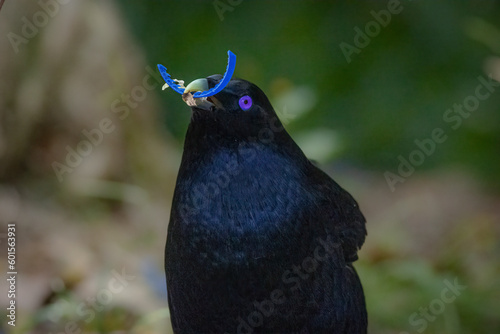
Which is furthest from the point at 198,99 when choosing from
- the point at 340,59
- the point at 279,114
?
the point at 340,59

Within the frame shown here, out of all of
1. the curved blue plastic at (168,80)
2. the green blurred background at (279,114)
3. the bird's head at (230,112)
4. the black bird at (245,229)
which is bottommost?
the black bird at (245,229)

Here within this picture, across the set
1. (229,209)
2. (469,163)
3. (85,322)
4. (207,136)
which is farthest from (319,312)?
(469,163)

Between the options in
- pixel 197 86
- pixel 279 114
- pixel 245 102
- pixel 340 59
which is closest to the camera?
pixel 197 86

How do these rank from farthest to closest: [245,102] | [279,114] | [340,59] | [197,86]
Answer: [340,59] → [279,114] → [245,102] → [197,86]

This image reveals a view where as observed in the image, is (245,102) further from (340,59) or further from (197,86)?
(340,59)

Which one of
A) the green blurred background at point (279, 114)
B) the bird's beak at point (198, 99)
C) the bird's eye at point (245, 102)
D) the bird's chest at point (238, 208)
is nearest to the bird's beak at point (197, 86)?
the bird's beak at point (198, 99)

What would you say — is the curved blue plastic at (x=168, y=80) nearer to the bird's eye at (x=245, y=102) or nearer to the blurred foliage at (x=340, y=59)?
the bird's eye at (x=245, y=102)

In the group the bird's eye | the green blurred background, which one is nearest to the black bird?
the bird's eye

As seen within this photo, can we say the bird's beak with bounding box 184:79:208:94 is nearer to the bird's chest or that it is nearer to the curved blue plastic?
the curved blue plastic
